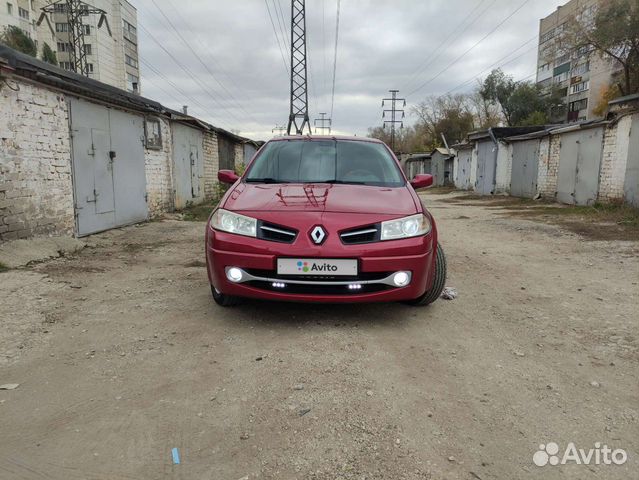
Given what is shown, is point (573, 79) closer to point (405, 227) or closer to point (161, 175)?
point (161, 175)

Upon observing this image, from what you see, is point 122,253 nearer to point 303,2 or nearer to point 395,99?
point 303,2

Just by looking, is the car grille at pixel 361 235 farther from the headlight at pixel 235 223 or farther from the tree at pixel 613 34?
the tree at pixel 613 34

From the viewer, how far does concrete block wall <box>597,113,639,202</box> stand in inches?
464

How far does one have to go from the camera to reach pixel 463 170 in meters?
28.6

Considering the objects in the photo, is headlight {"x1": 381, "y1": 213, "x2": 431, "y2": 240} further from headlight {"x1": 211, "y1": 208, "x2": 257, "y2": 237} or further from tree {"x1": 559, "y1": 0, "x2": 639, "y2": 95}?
tree {"x1": 559, "y1": 0, "x2": 639, "y2": 95}

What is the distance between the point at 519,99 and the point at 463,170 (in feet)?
73.2

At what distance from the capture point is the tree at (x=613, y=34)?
24.0 m

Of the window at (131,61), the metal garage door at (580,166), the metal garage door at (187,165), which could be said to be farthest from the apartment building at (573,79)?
the window at (131,61)

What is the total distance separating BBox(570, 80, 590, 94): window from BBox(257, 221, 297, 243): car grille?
57.6m

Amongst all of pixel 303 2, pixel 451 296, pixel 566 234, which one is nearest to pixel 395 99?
pixel 303 2

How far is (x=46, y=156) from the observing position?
21.1 ft

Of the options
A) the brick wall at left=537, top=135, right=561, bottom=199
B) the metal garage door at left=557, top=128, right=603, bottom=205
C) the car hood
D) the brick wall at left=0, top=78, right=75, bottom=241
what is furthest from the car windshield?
the brick wall at left=537, top=135, right=561, bottom=199

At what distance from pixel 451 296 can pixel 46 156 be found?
19.5 ft

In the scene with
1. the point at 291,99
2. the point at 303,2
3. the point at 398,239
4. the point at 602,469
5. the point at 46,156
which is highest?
the point at 303,2
